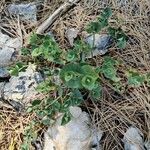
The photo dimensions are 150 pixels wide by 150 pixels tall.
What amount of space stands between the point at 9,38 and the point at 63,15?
34 cm

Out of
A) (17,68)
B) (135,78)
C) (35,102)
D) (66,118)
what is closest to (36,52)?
(17,68)

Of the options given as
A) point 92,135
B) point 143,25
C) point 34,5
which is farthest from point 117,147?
point 34,5

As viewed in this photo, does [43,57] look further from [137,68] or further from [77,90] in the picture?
[137,68]

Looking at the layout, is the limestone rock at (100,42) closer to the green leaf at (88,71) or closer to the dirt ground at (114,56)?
the dirt ground at (114,56)

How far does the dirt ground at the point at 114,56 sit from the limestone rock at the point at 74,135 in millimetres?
44

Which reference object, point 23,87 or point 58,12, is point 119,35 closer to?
point 58,12

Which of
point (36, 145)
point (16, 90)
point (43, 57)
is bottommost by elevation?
point (36, 145)

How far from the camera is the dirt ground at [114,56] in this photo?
1.78m

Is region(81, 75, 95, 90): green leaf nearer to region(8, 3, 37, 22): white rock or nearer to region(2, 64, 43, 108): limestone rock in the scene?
region(2, 64, 43, 108): limestone rock

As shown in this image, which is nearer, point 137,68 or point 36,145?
point 36,145

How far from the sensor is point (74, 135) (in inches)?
68.6

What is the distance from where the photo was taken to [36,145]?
5.78 ft

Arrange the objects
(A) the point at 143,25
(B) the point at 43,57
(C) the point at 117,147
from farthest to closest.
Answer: (A) the point at 143,25 → (B) the point at 43,57 → (C) the point at 117,147

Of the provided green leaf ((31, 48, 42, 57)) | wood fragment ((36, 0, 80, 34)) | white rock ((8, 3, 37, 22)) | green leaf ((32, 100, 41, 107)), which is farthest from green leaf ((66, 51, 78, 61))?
white rock ((8, 3, 37, 22))
